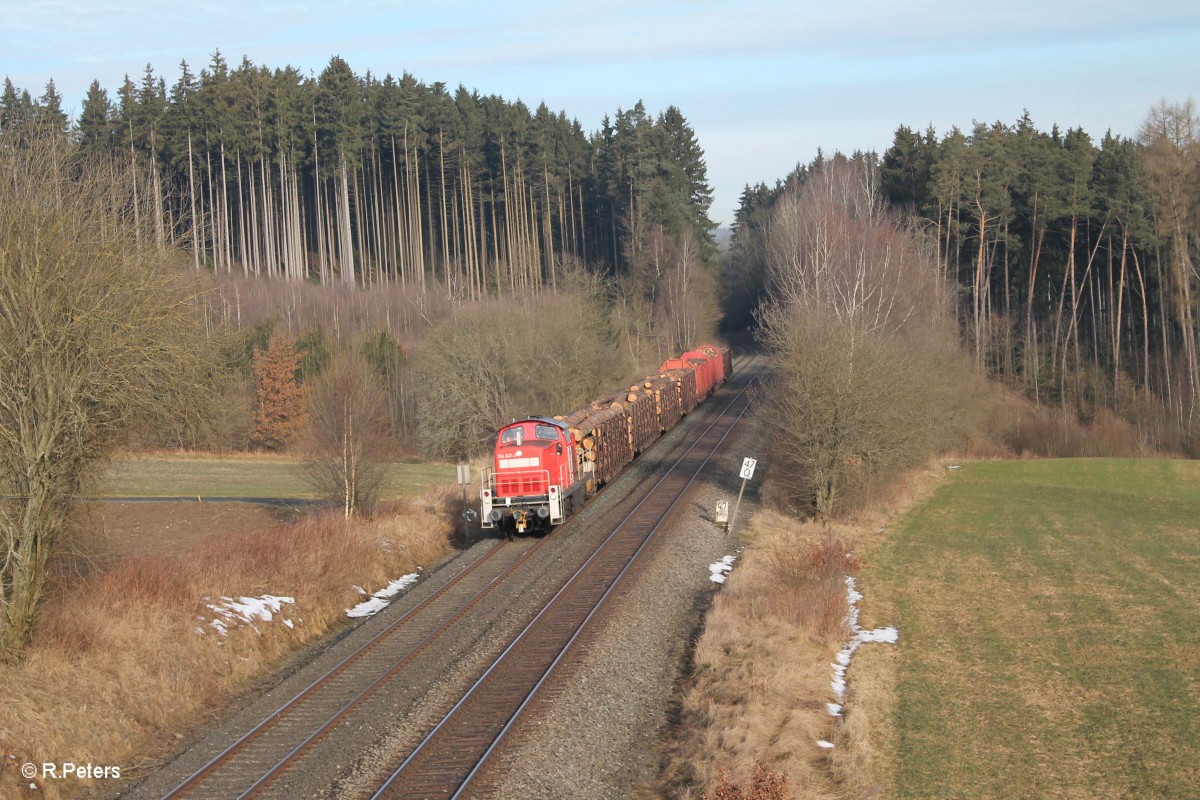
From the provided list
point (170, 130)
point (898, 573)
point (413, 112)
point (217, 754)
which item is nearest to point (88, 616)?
point (217, 754)

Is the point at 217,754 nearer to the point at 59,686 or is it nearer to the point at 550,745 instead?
the point at 59,686

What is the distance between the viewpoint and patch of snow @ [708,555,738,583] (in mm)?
22031

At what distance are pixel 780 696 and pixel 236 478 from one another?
33.6 m

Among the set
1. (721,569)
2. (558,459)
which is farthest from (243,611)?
(721,569)

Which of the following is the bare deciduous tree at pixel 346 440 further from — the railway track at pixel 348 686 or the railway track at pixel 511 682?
the railway track at pixel 511 682

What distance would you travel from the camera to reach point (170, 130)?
6631 centimetres

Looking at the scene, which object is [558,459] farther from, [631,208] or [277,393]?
[631,208]

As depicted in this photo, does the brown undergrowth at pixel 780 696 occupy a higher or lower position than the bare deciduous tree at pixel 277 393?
lower

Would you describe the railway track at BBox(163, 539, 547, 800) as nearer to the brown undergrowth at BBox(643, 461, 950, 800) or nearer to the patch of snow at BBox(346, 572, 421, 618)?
the patch of snow at BBox(346, 572, 421, 618)

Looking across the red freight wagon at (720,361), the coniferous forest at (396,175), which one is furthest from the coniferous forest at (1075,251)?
the coniferous forest at (396,175)

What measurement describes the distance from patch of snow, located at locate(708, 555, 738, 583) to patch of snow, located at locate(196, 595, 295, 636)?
900 centimetres

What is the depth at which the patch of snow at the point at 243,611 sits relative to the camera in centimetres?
1717

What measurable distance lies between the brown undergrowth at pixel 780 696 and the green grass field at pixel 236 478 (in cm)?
1409

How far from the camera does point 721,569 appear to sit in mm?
22844
